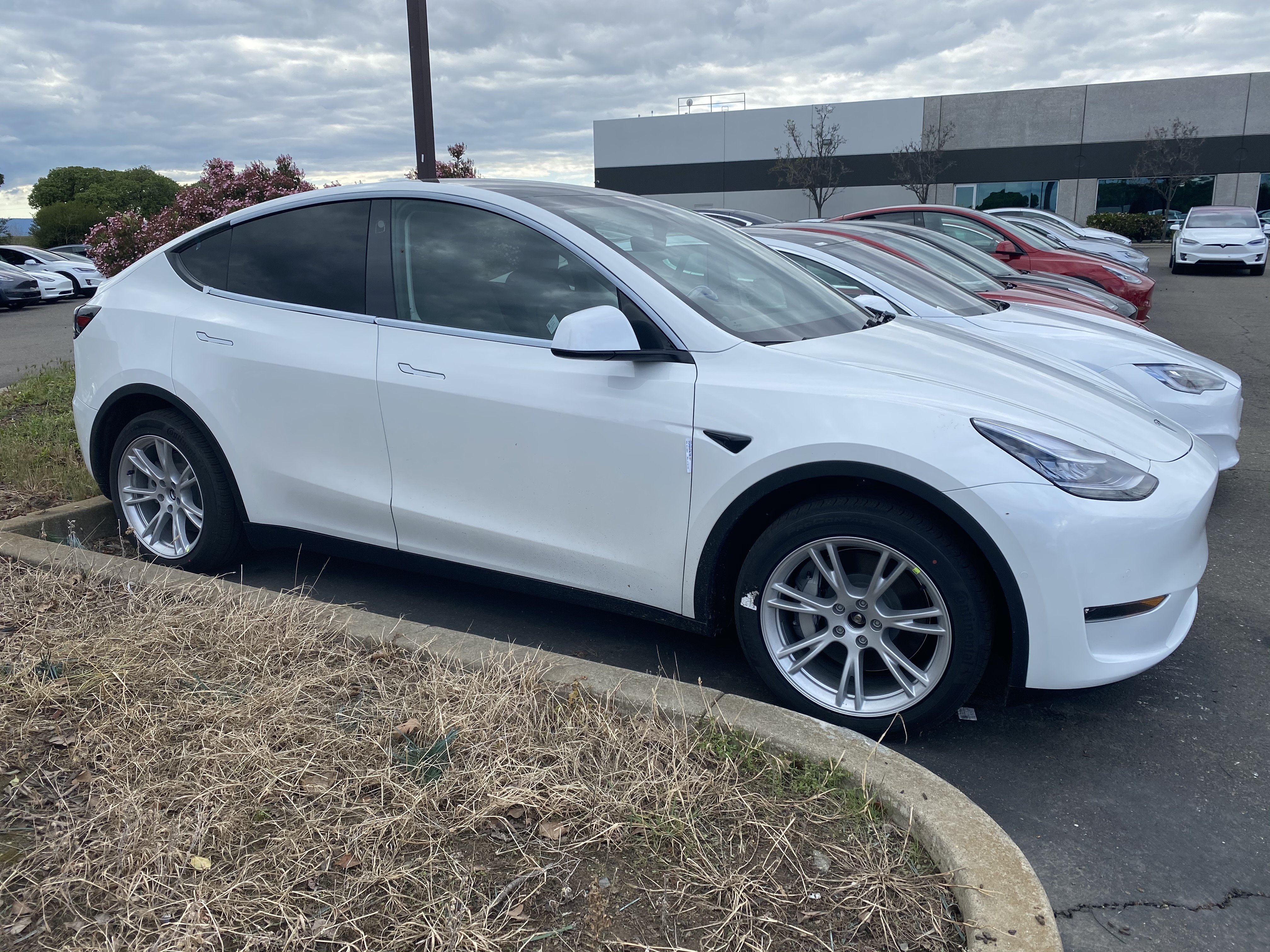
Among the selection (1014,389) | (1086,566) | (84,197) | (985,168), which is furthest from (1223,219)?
(84,197)

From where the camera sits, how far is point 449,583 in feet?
14.4

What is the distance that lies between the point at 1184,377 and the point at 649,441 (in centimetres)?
376

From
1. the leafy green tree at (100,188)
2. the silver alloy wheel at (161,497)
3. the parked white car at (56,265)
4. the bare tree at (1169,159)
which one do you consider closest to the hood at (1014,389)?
the silver alloy wheel at (161,497)

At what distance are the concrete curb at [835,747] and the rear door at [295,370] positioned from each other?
0.43m

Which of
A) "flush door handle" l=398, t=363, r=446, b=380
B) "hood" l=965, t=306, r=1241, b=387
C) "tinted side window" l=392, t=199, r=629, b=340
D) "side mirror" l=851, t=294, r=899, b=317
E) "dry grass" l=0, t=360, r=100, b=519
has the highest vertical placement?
"tinted side window" l=392, t=199, r=629, b=340

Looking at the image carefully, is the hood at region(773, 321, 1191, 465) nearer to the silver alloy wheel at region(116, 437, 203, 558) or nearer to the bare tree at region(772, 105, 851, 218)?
the silver alloy wheel at region(116, 437, 203, 558)

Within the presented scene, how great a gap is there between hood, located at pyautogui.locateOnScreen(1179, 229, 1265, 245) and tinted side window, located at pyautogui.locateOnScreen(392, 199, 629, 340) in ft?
78.7

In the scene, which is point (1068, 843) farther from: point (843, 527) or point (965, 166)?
point (965, 166)

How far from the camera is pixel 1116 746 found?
307 centimetres

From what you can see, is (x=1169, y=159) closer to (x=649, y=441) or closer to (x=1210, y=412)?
(x=1210, y=412)

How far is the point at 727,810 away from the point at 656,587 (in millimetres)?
975

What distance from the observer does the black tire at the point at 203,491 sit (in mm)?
4090

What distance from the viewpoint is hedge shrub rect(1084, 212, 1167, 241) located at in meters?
37.6

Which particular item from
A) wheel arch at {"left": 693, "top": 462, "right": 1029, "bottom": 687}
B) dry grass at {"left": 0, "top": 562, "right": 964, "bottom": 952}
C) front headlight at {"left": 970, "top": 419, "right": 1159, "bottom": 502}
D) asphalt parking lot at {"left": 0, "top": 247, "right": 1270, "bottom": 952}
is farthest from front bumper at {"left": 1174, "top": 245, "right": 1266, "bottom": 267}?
dry grass at {"left": 0, "top": 562, "right": 964, "bottom": 952}
